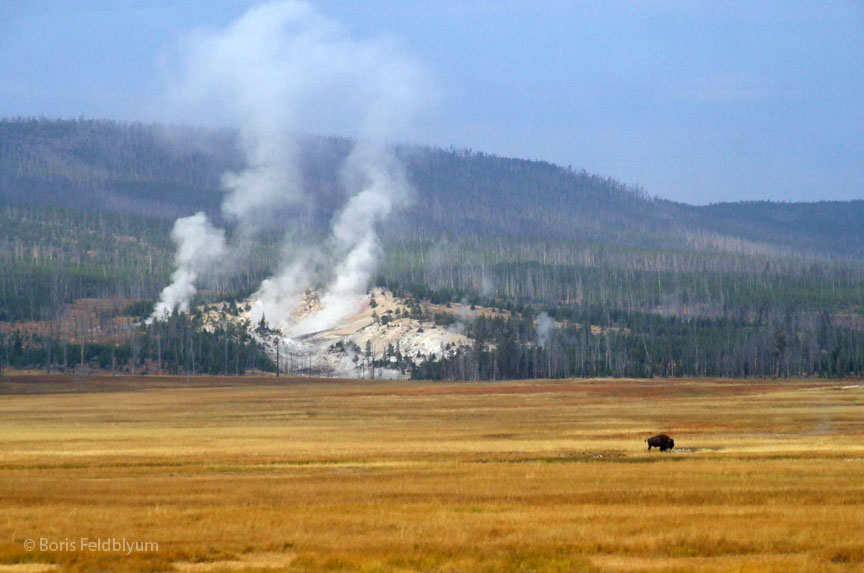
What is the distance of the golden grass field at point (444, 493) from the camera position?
24.1 m

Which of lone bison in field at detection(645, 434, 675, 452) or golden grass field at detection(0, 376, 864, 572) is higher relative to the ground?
lone bison in field at detection(645, 434, 675, 452)

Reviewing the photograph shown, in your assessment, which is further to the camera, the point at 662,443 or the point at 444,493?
the point at 662,443

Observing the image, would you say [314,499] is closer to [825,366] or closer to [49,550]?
[49,550]

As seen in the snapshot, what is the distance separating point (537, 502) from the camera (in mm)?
31906

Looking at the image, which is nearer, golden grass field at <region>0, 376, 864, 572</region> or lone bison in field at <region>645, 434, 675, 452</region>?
golden grass field at <region>0, 376, 864, 572</region>

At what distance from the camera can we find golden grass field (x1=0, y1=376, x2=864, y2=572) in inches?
948

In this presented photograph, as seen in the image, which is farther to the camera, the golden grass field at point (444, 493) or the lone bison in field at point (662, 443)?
the lone bison in field at point (662, 443)

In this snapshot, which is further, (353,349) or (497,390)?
(353,349)

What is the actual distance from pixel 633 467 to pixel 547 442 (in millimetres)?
13447

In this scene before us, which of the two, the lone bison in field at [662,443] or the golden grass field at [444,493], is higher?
the lone bison in field at [662,443]

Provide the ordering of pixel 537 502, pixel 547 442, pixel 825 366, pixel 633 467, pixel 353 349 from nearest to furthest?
1. pixel 537 502
2. pixel 633 467
3. pixel 547 442
4. pixel 825 366
5. pixel 353 349

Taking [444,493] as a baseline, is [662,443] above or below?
above

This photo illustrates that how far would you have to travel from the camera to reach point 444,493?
1341 inches

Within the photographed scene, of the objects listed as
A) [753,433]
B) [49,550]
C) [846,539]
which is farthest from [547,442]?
[49,550]
